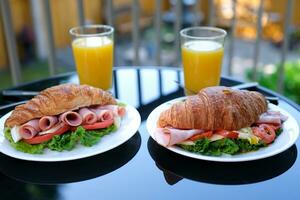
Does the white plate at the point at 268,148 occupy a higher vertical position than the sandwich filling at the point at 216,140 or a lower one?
lower

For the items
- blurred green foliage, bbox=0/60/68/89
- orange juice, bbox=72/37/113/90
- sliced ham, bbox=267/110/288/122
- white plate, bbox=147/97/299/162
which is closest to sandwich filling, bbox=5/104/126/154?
white plate, bbox=147/97/299/162

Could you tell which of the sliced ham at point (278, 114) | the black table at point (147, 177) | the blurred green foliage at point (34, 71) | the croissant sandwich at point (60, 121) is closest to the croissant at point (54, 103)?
the croissant sandwich at point (60, 121)

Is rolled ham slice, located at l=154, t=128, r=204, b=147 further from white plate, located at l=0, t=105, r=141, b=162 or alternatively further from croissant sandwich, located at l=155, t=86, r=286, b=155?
white plate, located at l=0, t=105, r=141, b=162

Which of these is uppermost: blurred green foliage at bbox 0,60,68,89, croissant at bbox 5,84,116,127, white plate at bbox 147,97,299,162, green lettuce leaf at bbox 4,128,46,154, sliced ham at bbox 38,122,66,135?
croissant at bbox 5,84,116,127

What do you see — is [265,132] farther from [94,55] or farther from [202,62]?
[94,55]

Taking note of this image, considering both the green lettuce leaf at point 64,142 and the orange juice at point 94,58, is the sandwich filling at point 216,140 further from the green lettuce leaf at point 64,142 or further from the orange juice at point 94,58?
the orange juice at point 94,58

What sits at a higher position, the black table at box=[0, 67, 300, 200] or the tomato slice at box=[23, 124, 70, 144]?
the tomato slice at box=[23, 124, 70, 144]

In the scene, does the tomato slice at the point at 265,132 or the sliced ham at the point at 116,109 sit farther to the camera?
the sliced ham at the point at 116,109
